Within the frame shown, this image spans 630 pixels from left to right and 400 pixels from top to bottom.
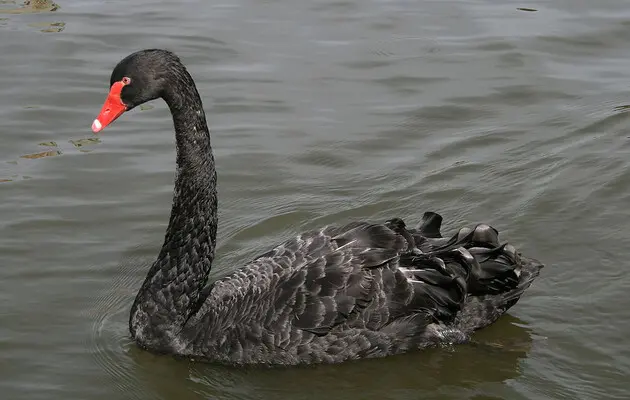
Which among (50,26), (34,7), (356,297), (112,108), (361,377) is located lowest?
(361,377)

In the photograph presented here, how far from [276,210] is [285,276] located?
5.26 feet

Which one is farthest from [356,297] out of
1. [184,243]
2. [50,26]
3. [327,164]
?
[50,26]

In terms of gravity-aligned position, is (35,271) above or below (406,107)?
below

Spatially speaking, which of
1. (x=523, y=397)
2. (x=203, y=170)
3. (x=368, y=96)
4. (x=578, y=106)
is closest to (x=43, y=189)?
(x=203, y=170)

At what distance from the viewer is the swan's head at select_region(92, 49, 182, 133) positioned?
510 cm

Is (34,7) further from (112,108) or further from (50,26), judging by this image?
(112,108)

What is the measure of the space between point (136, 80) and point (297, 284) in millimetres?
1265

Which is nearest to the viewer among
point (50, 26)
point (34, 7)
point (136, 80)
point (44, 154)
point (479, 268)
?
point (136, 80)

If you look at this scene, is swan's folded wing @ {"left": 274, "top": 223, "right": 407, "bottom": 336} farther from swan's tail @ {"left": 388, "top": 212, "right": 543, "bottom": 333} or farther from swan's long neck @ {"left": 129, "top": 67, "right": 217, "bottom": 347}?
swan's long neck @ {"left": 129, "top": 67, "right": 217, "bottom": 347}

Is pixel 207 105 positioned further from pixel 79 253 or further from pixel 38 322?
pixel 38 322

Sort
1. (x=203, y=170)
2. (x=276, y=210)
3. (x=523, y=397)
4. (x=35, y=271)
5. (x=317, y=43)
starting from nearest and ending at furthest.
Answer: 1. (x=523, y=397)
2. (x=203, y=170)
3. (x=35, y=271)
4. (x=276, y=210)
5. (x=317, y=43)

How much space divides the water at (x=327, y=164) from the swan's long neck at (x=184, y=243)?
0.63ft

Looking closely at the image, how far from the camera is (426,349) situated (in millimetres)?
5332

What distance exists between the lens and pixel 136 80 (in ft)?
16.8
